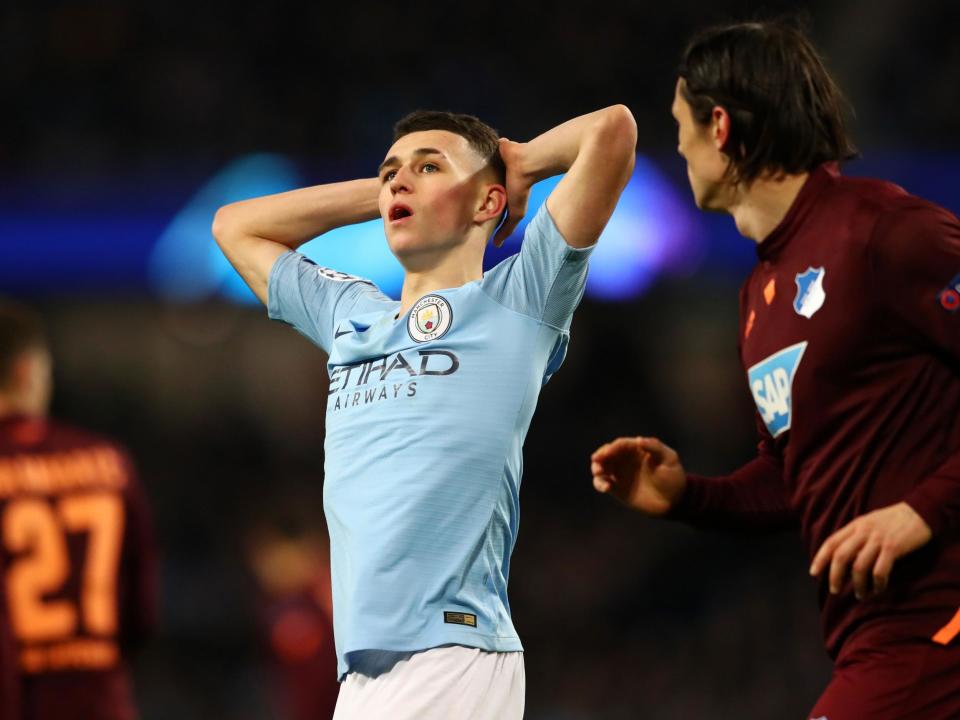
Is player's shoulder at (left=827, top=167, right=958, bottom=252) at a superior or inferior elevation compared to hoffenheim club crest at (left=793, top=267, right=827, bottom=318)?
superior

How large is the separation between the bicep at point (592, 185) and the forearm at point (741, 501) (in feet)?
2.20

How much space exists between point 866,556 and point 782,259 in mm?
721

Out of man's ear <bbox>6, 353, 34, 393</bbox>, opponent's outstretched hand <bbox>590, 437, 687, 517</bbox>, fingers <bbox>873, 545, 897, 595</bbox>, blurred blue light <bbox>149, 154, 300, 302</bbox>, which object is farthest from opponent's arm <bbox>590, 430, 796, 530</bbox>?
blurred blue light <bbox>149, 154, 300, 302</bbox>

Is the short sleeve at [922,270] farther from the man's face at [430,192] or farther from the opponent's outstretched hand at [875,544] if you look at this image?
the man's face at [430,192]

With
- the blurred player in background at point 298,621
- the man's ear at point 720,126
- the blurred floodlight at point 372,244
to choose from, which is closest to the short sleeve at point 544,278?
the man's ear at point 720,126

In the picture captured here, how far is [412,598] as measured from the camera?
2.86 m

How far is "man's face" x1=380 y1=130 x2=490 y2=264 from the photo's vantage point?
130 inches

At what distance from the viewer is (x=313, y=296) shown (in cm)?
358

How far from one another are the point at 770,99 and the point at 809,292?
17.4 inches

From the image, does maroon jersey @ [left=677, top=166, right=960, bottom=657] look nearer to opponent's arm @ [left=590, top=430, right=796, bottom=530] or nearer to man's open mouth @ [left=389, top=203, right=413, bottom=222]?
opponent's arm @ [left=590, top=430, right=796, bottom=530]

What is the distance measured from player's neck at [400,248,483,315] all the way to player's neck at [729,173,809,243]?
80 centimetres

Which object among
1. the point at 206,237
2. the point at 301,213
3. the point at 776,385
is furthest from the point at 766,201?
the point at 206,237

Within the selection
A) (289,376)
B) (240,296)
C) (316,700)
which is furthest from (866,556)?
(289,376)

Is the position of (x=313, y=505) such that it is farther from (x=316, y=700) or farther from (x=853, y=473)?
(x=853, y=473)
